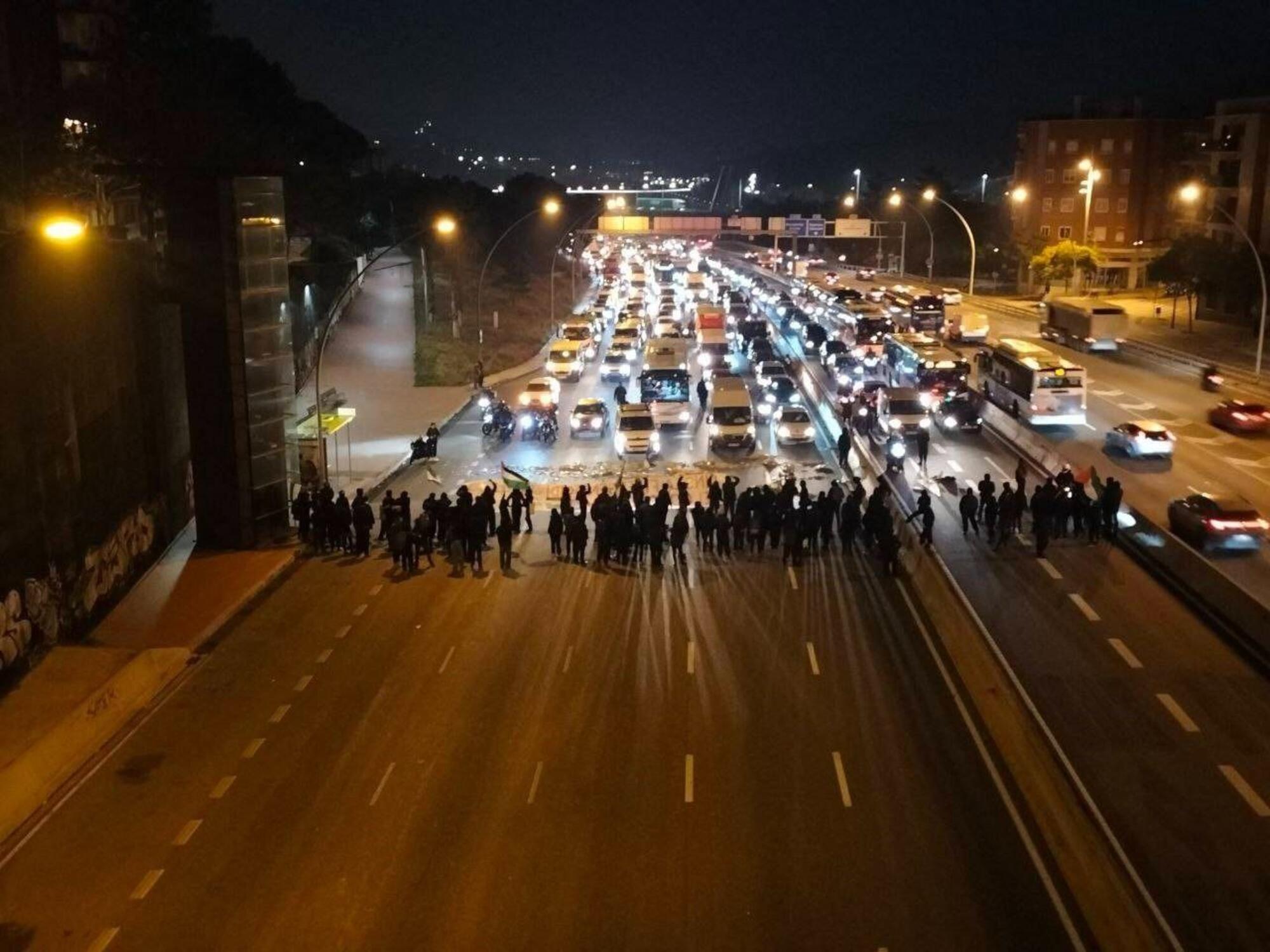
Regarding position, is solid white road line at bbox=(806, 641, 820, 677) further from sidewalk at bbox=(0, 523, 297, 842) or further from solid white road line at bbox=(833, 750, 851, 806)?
sidewalk at bbox=(0, 523, 297, 842)

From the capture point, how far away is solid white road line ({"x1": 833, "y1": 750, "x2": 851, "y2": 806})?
45.9ft

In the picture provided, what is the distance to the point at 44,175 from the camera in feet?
88.0

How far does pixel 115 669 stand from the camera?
57.6ft

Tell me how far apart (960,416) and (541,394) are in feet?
44.2

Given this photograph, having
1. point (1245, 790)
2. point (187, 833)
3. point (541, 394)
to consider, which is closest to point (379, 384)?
point (541, 394)

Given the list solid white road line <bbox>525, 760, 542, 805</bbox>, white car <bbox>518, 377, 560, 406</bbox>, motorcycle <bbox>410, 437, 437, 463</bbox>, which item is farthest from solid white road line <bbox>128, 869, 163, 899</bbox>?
white car <bbox>518, 377, 560, 406</bbox>

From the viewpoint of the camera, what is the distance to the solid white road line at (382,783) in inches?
560

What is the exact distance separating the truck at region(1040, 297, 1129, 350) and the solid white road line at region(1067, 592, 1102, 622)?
120 feet

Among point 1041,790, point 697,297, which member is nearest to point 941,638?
point 1041,790

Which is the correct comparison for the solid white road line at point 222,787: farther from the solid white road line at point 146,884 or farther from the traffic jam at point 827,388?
the traffic jam at point 827,388

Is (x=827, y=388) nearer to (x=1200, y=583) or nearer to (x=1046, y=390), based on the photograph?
(x=1046, y=390)

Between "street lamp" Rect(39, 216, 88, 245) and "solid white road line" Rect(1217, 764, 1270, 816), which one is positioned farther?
"street lamp" Rect(39, 216, 88, 245)

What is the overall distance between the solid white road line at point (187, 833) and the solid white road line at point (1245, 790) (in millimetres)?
11281

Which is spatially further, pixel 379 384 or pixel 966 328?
pixel 966 328
